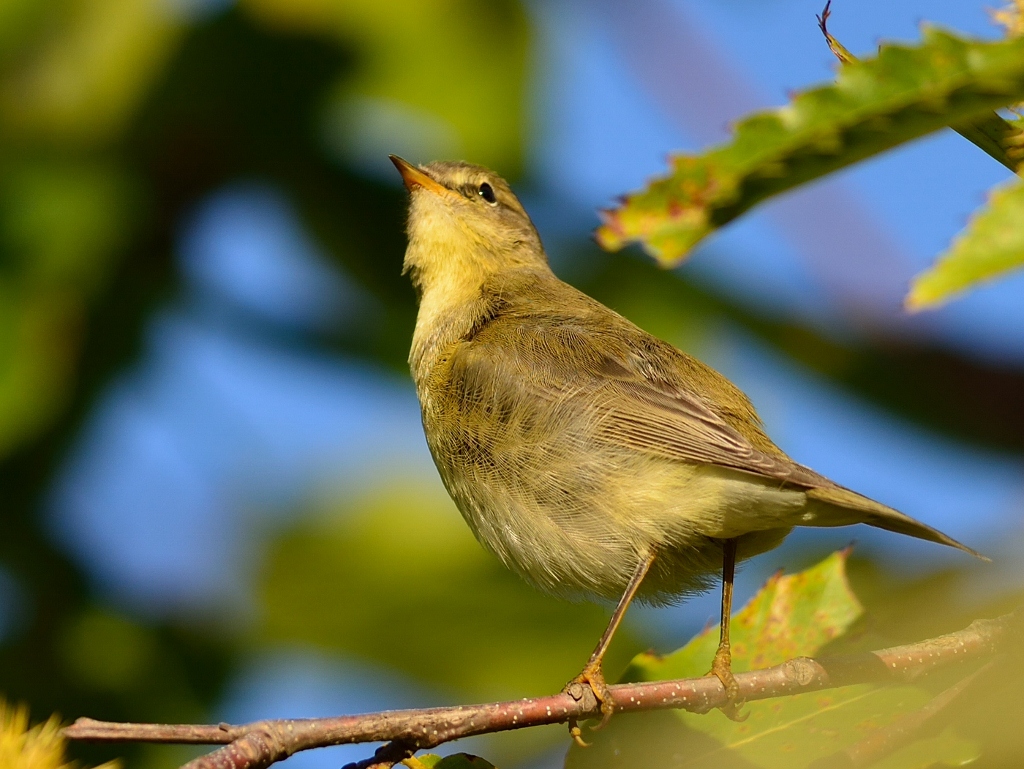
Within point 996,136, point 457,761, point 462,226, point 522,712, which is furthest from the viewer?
point 462,226

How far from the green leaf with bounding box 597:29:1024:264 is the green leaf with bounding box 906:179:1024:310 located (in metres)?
0.16

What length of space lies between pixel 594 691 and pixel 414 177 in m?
2.50

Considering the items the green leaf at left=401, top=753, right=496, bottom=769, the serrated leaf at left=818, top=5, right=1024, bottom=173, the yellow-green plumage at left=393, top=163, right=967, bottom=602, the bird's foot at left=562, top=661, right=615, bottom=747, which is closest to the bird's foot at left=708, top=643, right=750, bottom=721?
the bird's foot at left=562, top=661, right=615, bottom=747

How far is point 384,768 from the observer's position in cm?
226

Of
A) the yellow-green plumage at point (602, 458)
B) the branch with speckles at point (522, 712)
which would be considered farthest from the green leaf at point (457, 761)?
the yellow-green plumage at point (602, 458)

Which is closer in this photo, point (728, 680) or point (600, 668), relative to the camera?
point (728, 680)

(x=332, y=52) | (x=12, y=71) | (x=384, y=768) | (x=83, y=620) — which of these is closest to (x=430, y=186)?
(x=332, y=52)

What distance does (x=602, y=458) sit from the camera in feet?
11.1

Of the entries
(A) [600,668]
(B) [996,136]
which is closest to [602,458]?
(A) [600,668]

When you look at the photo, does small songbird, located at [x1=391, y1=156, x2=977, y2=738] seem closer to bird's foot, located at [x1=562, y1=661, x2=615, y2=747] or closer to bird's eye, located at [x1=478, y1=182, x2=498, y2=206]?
bird's foot, located at [x1=562, y1=661, x2=615, y2=747]

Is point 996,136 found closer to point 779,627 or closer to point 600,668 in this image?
point 779,627

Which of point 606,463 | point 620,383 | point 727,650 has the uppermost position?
point 620,383

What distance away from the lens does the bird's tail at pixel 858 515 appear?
2.62 meters

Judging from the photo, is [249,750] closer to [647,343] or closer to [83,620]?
[83,620]
